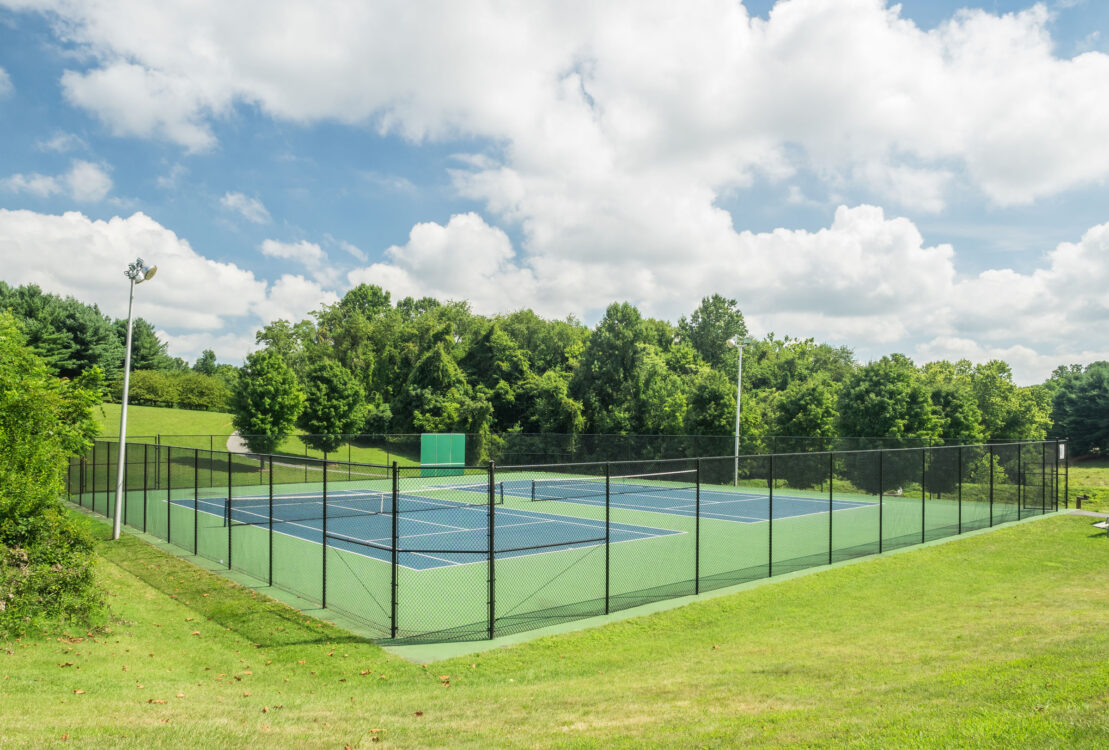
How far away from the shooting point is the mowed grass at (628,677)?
5.90m

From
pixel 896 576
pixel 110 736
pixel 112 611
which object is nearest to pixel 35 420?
pixel 112 611

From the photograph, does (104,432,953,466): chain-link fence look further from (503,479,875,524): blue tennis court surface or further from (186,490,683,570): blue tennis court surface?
(186,490,683,570): blue tennis court surface

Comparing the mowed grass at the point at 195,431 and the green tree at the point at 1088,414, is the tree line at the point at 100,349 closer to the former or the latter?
the mowed grass at the point at 195,431

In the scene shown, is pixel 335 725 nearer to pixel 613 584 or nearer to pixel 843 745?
pixel 843 745

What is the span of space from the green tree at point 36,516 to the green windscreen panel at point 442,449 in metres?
29.0

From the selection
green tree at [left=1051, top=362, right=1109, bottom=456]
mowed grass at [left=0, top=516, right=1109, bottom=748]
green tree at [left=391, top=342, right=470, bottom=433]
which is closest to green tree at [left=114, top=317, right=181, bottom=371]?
green tree at [left=391, top=342, right=470, bottom=433]

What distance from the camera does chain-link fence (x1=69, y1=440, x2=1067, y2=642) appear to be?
1301 centimetres

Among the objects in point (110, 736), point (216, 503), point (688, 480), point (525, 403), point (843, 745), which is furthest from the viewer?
point (525, 403)

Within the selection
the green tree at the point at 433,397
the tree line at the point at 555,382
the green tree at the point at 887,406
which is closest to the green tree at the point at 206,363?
the tree line at the point at 555,382

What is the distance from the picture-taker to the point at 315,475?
39.1 meters

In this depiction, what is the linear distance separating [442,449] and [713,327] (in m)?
45.6

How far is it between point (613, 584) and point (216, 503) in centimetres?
2087


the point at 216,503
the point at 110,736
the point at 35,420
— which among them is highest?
the point at 35,420

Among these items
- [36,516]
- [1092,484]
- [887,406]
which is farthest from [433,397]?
[36,516]
